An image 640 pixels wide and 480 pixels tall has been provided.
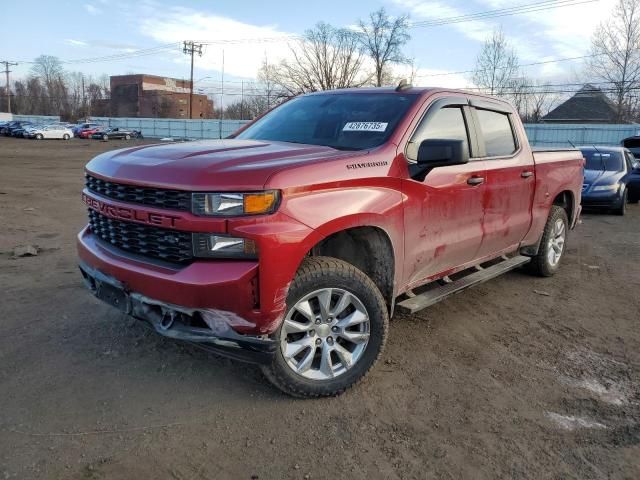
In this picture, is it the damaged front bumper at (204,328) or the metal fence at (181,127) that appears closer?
the damaged front bumper at (204,328)

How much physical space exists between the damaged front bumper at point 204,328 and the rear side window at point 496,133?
112 inches

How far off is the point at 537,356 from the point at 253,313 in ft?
8.01

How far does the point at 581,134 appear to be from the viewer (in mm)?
32031

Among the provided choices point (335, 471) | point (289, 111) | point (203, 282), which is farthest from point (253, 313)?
point (289, 111)

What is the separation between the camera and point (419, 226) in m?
3.75

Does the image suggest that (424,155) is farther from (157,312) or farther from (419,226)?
(157,312)

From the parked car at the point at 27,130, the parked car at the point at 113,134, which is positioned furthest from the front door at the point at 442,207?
the parked car at the point at 113,134

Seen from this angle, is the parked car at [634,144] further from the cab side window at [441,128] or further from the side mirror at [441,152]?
A: the side mirror at [441,152]

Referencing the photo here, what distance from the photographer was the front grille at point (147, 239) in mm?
2910

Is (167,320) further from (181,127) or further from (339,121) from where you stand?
(181,127)

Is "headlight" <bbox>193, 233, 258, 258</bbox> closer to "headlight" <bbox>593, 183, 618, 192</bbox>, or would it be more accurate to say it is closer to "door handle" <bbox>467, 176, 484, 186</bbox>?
"door handle" <bbox>467, 176, 484, 186</bbox>

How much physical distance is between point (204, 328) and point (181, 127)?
60752mm

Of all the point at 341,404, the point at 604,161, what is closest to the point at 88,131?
the point at 604,161

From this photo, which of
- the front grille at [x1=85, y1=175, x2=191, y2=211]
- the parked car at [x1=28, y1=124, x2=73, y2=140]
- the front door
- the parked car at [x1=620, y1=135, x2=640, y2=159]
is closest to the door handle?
the front door
